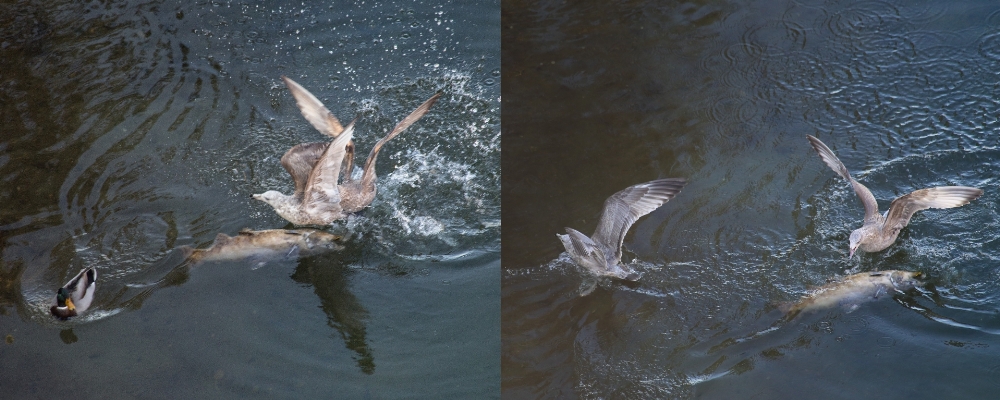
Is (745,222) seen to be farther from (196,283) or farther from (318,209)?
(196,283)

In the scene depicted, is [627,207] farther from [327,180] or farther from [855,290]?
[327,180]

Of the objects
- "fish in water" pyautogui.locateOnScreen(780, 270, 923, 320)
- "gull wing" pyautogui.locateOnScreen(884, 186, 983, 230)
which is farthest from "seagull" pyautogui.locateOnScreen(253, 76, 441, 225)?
"gull wing" pyautogui.locateOnScreen(884, 186, 983, 230)

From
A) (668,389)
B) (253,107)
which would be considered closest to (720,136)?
(668,389)

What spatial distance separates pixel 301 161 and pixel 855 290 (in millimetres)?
2862

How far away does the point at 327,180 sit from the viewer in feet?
13.0

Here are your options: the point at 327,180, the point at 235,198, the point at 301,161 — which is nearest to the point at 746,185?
the point at 327,180

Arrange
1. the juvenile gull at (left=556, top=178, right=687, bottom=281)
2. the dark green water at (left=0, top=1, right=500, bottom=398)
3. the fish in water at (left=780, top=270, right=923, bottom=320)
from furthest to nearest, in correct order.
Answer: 1. the juvenile gull at (left=556, top=178, right=687, bottom=281)
2. the fish in water at (left=780, top=270, right=923, bottom=320)
3. the dark green water at (left=0, top=1, right=500, bottom=398)

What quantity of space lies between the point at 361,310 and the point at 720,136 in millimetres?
2388

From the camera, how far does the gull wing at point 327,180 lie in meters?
3.75

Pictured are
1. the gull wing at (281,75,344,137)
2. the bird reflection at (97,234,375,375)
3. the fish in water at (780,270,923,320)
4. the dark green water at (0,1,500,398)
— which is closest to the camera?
the dark green water at (0,1,500,398)

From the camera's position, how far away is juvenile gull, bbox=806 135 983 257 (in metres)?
3.98

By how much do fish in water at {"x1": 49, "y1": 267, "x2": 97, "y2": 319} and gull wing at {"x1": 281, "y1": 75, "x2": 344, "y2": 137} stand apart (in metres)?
1.39

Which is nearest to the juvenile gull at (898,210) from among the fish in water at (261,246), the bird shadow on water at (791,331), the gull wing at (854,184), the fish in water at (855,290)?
the gull wing at (854,184)

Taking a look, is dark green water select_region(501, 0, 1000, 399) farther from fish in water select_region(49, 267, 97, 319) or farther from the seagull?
fish in water select_region(49, 267, 97, 319)
